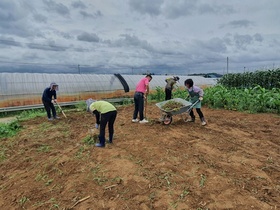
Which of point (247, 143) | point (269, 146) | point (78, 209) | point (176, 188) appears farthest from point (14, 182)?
point (269, 146)

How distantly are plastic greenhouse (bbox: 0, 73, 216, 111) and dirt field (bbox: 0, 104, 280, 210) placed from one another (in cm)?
526

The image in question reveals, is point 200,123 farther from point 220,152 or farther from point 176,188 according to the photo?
point 176,188

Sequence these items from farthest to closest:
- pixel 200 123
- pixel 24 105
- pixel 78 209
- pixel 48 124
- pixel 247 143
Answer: pixel 24 105, pixel 48 124, pixel 200 123, pixel 247 143, pixel 78 209

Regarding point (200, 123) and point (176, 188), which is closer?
point (176, 188)

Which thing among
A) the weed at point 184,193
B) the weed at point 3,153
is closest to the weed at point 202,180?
A: the weed at point 184,193

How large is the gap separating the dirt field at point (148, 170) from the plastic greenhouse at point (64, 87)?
5259mm

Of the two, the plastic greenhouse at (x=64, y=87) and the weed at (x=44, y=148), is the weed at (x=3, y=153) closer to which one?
the weed at (x=44, y=148)

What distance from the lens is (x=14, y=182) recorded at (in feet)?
14.1

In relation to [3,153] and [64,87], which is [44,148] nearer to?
[3,153]

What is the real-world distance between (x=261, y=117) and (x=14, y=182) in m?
7.84

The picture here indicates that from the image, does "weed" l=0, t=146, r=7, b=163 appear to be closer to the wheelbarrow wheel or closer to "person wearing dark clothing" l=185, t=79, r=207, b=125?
the wheelbarrow wheel

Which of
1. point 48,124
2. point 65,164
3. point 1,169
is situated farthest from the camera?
point 48,124

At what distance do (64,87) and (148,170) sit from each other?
32.9 feet

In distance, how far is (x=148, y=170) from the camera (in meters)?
4.09
